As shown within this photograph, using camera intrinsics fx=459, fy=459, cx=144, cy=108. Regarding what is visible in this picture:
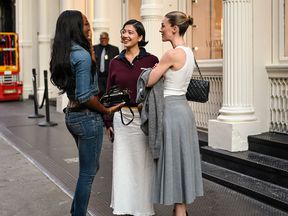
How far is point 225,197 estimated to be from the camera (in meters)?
5.20

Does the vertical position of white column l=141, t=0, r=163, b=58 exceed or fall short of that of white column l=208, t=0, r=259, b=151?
it exceeds it

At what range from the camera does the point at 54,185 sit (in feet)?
19.6

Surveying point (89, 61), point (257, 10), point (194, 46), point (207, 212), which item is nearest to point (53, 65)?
point (89, 61)

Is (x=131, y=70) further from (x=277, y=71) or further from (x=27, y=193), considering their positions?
(x=277, y=71)

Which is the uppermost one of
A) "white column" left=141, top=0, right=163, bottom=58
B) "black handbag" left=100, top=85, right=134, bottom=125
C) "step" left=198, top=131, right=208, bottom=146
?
"white column" left=141, top=0, right=163, bottom=58

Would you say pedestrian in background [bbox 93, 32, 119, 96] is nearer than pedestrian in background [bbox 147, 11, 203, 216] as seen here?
No

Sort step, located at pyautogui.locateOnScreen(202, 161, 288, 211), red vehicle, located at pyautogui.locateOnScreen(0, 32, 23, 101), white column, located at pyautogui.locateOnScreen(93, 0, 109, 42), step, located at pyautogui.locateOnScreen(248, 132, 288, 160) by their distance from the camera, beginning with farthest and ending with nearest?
red vehicle, located at pyautogui.locateOnScreen(0, 32, 23, 101)
white column, located at pyautogui.locateOnScreen(93, 0, 109, 42)
step, located at pyautogui.locateOnScreen(248, 132, 288, 160)
step, located at pyautogui.locateOnScreen(202, 161, 288, 211)

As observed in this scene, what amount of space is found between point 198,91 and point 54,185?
2815 mm

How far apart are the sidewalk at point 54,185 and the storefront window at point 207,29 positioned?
245cm

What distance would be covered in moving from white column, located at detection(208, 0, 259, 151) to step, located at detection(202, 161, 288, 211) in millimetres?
403

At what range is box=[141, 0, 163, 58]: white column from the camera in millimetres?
8344

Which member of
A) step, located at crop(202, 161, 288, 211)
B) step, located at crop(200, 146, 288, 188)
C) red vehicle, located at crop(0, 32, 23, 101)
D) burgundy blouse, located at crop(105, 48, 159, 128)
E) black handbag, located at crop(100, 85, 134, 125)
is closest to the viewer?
black handbag, located at crop(100, 85, 134, 125)

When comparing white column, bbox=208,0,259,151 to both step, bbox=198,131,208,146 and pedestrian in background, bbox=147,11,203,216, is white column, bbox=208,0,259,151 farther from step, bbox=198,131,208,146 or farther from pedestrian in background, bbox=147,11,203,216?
pedestrian in background, bbox=147,11,203,216

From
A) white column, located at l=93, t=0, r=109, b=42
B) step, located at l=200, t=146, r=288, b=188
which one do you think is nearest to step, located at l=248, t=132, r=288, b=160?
step, located at l=200, t=146, r=288, b=188
